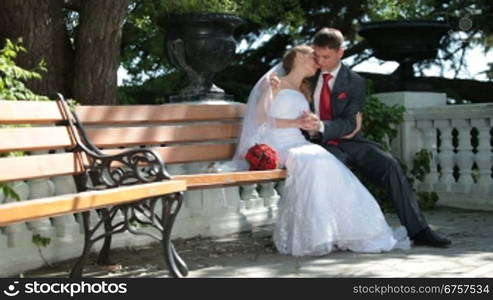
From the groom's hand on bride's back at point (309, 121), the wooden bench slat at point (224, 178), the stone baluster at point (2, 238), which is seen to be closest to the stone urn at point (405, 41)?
the groom's hand on bride's back at point (309, 121)

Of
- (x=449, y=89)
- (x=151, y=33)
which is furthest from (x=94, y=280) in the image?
(x=449, y=89)

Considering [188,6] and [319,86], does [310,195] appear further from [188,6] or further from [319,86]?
[188,6]

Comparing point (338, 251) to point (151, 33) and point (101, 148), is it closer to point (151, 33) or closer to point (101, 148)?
point (101, 148)

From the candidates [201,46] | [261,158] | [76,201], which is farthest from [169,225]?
[201,46]

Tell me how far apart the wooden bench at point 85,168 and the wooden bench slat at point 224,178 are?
0.78 ft

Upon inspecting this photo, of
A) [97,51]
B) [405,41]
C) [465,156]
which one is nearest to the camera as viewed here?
[97,51]

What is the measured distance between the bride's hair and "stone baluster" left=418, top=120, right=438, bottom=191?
2705mm

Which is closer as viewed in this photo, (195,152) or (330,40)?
(195,152)

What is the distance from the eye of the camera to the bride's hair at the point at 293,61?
5832 mm

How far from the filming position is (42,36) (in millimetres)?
6613

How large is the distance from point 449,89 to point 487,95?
0.88 meters

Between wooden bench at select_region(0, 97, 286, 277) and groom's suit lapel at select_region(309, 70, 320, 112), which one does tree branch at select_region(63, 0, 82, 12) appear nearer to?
wooden bench at select_region(0, 97, 286, 277)

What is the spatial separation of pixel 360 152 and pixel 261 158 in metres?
0.83

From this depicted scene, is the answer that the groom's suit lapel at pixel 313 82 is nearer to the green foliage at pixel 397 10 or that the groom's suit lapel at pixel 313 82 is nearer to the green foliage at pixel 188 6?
the green foliage at pixel 188 6
